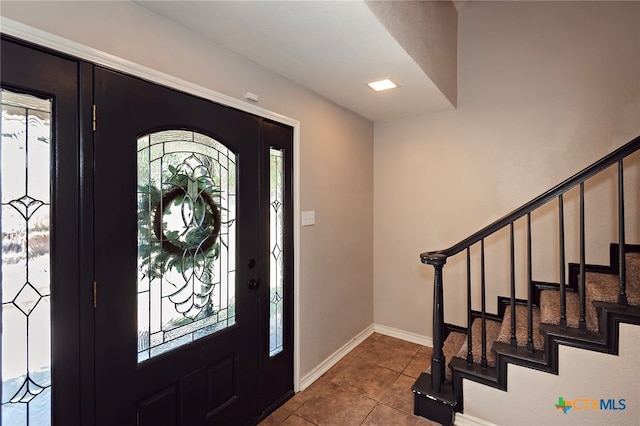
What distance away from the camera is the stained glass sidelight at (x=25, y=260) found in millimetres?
1075

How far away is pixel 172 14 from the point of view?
4.83 feet

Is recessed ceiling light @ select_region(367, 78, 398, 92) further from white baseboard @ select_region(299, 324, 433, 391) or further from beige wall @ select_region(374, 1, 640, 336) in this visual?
white baseboard @ select_region(299, 324, 433, 391)

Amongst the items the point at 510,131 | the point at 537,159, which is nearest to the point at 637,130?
the point at 537,159

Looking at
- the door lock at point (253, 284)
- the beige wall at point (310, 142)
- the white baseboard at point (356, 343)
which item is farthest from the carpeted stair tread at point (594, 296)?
the door lock at point (253, 284)

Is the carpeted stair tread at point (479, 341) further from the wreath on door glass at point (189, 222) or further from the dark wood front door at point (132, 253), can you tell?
the wreath on door glass at point (189, 222)

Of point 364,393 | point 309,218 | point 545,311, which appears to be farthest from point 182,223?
point 545,311

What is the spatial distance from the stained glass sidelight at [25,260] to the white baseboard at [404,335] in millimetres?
2892

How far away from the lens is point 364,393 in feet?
7.68

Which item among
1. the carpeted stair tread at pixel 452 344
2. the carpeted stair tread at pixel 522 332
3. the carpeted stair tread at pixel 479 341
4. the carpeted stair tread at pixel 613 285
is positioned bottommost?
the carpeted stair tread at pixel 452 344

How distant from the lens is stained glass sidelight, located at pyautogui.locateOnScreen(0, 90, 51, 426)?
1.08 m

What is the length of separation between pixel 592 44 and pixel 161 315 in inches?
142

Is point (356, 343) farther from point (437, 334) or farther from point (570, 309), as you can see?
point (570, 309)

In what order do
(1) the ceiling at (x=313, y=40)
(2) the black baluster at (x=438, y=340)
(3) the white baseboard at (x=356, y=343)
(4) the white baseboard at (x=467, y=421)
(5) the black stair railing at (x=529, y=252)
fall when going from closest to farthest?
(1) the ceiling at (x=313, y=40) < (5) the black stair railing at (x=529, y=252) < (4) the white baseboard at (x=467, y=421) < (2) the black baluster at (x=438, y=340) < (3) the white baseboard at (x=356, y=343)

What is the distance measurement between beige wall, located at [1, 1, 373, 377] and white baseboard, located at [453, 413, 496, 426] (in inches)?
43.5
